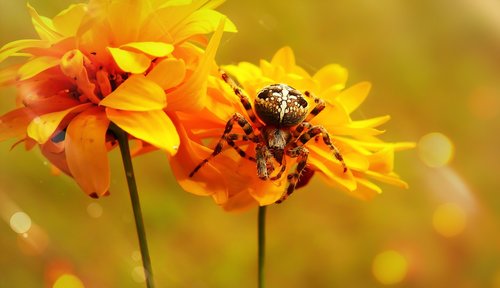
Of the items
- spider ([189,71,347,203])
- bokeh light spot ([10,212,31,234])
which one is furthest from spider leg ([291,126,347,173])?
bokeh light spot ([10,212,31,234])

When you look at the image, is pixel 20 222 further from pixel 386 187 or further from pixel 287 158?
pixel 386 187

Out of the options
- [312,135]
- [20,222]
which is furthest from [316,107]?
[20,222]

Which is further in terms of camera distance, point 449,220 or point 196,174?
point 449,220

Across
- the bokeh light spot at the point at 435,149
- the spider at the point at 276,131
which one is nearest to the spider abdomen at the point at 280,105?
the spider at the point at 276,131

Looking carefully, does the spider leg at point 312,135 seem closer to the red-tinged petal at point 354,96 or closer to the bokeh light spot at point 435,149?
the red-tinged petal at point 354,96

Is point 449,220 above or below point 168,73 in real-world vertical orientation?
below
